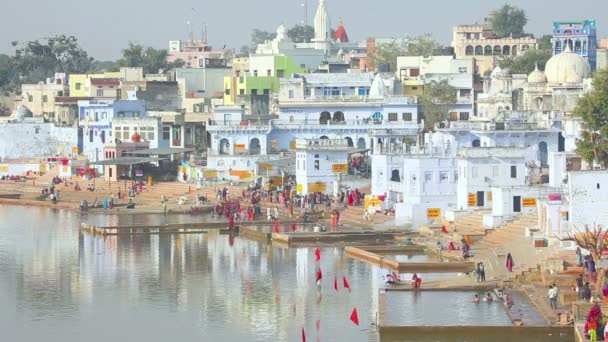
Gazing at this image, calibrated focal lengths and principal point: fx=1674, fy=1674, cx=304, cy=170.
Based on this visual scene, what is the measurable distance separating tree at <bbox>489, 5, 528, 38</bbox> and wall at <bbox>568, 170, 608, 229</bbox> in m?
69.6

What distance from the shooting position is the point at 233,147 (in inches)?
2662

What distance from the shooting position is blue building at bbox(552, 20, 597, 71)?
246ft

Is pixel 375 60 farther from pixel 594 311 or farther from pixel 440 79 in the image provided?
pixel 594 311

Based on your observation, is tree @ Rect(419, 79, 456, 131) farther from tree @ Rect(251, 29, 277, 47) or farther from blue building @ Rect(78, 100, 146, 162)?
tree @ Rect(251, 29, 277, 47)

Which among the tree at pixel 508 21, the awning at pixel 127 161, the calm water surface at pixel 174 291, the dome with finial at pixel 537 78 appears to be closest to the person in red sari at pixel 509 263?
the calm water surface at pixel 174 291

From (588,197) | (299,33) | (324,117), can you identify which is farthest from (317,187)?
(299,33)

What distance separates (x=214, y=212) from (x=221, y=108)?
11763 mm

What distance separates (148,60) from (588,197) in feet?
225

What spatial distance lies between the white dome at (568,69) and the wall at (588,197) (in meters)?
26.6

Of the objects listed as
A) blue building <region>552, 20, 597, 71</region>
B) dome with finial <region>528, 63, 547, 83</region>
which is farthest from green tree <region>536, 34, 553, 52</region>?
dome with finial <region>528, 63, 547, 83</region>

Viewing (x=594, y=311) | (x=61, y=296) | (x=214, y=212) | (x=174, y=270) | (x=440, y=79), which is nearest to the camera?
(x=594, y=311)

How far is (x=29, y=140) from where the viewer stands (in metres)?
80.2

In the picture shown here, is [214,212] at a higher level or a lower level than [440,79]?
lower

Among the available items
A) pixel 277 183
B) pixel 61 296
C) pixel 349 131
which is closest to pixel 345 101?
pixel 349 131
